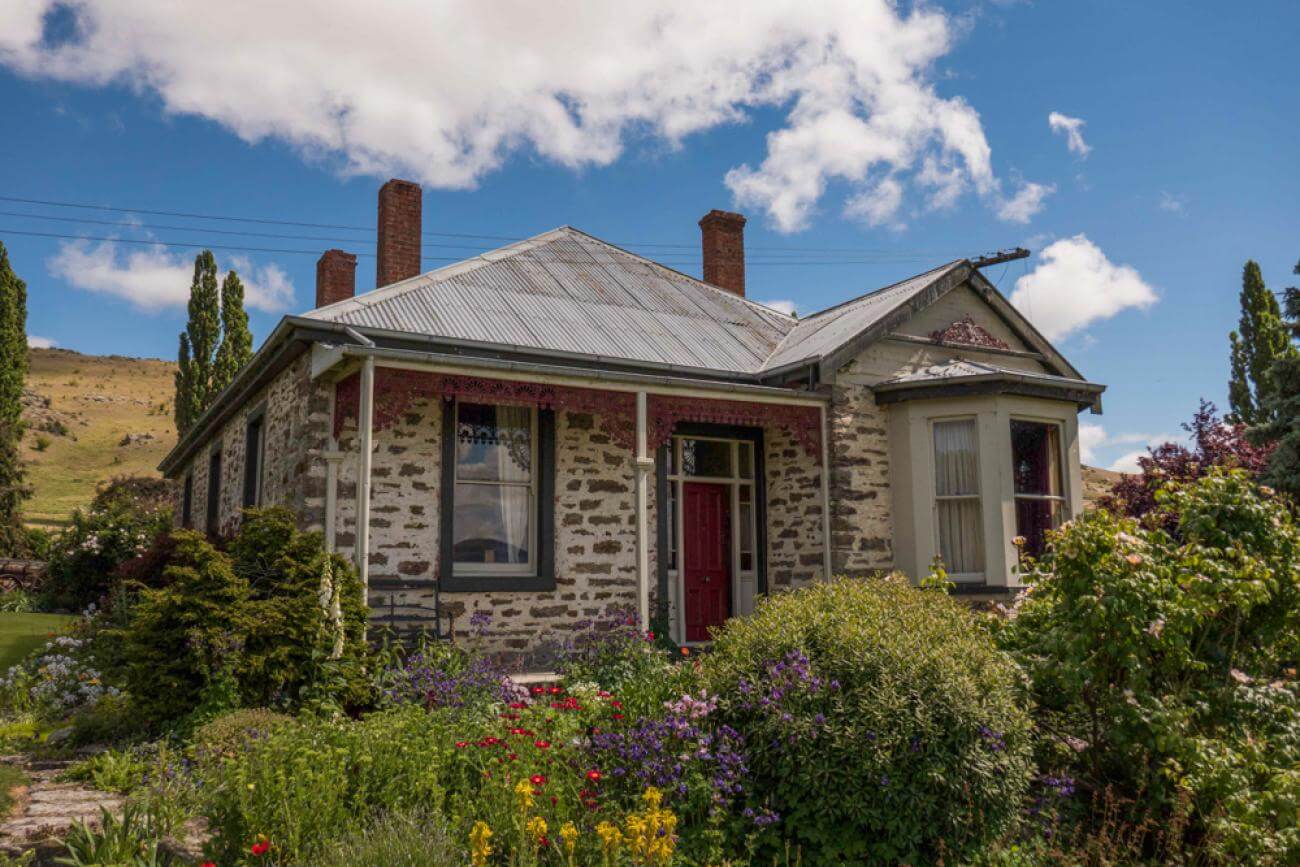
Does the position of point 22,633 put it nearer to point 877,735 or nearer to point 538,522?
point 538,522

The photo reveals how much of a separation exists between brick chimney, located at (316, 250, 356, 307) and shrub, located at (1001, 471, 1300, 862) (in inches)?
445

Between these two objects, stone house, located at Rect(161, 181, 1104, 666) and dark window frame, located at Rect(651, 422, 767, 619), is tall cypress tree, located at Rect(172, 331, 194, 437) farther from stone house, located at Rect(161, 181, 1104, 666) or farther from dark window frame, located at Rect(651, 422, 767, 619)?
dark window frame, located at Rect(651, 422, 767, 619)

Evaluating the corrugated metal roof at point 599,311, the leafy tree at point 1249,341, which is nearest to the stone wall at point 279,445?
the corrugated metal roof at point 599,311

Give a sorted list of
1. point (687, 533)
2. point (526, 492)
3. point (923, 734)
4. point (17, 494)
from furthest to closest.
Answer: point (17, 494) → point (687, 533) → point (526, 492) → point (923, 734)

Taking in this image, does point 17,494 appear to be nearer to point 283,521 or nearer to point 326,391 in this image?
point 326,391

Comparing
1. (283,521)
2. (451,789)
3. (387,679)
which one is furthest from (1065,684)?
(283,521)

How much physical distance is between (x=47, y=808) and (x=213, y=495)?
10.5 m

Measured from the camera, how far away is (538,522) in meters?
10.1

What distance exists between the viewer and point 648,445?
32.1 feet

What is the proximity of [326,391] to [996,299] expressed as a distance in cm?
883

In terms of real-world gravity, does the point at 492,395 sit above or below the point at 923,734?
above

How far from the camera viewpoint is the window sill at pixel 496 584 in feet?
30.9

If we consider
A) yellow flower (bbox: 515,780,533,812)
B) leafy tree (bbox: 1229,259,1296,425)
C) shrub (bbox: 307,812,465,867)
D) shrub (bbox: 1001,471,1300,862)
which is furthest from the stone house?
leafy tree (bbox: 1229,259,1296,425)

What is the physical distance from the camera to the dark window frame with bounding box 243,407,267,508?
38.0 feet
